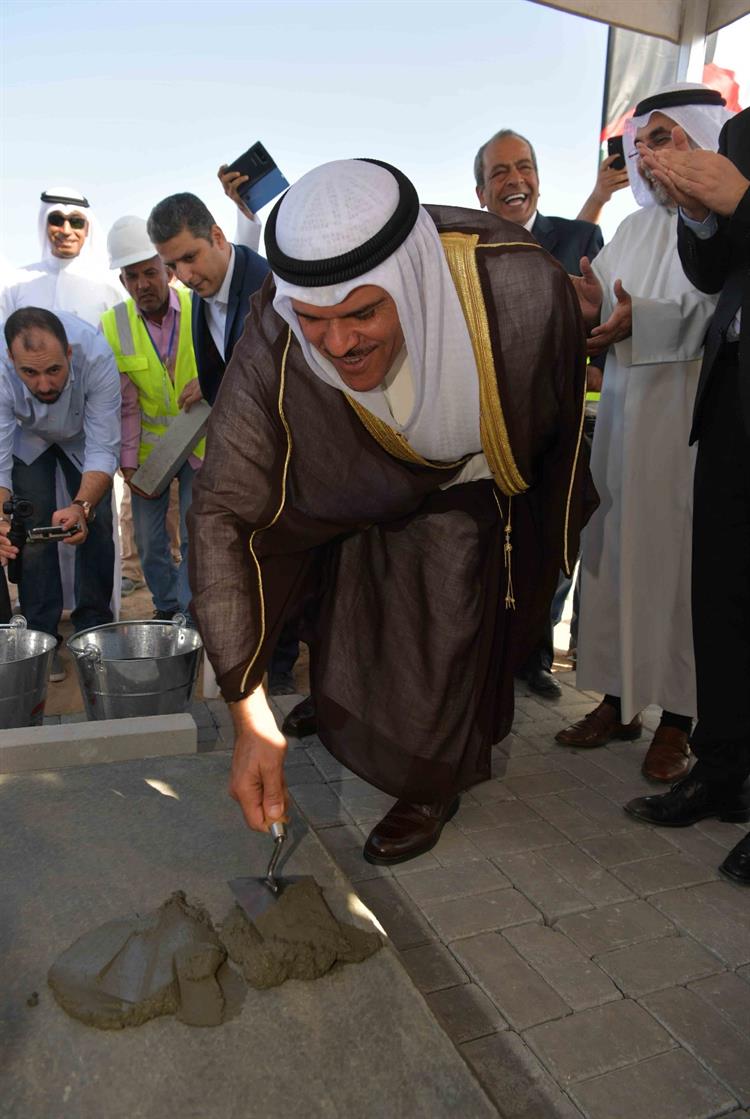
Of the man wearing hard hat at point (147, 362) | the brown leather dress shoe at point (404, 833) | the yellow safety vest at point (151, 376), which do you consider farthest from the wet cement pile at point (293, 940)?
the yellow safety vest at point (151, 376)

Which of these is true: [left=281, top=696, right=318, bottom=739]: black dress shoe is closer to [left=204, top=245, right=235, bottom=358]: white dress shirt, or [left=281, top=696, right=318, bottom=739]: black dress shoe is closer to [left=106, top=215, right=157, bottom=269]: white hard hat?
[left=204, top=245, right=235, bottom=358]: white dress shirt

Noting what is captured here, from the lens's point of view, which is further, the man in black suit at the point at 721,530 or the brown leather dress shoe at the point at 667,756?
the brown leather dress shoe at the point at 667,756

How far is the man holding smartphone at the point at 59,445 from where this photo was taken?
174 inches

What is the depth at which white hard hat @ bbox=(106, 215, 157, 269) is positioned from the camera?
507 centimetres

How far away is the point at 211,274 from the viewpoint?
4219 mm

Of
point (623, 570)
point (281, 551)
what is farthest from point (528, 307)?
point (623, 570)

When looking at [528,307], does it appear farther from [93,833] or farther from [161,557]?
[161,557]

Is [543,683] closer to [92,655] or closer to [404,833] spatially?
[404,833]

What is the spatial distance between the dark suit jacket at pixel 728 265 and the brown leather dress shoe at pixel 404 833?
1377 millimetres

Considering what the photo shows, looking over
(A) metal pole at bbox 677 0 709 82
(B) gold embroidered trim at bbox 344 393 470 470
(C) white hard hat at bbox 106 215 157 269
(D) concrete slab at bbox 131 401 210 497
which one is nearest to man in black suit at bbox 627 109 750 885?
(B) gold embroidered trim at bbox 344 393 470 470

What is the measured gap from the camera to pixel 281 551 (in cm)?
255

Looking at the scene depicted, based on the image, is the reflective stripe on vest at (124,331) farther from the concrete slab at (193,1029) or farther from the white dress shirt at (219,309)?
the concrete slab at (193,1029)

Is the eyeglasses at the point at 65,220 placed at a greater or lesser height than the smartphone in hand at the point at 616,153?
lesser

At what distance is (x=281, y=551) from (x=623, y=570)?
1.36 m
